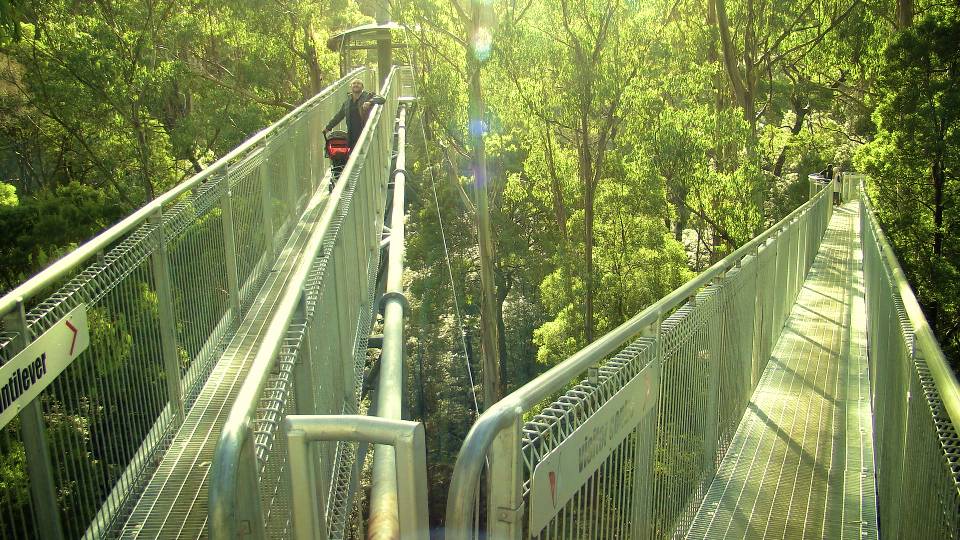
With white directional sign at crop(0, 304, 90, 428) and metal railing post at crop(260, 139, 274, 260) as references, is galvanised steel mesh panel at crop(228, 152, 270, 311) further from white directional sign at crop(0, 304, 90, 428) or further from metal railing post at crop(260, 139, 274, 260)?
white directional sign at crop(0, 304, 90, 428)

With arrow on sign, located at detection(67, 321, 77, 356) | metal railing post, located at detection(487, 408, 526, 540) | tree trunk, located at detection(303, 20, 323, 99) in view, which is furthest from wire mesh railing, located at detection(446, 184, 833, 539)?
tree trunk, located at detection(303, 20, 323, 99)

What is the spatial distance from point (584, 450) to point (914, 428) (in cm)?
164

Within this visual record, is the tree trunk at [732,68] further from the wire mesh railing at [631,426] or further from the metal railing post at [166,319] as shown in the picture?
the metal railing post at [166,319]

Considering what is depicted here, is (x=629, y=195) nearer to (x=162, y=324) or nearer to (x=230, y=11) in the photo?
(x=230, y=11)

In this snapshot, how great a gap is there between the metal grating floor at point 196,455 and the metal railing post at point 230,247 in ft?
0.63

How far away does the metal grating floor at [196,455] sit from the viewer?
14.2 ft

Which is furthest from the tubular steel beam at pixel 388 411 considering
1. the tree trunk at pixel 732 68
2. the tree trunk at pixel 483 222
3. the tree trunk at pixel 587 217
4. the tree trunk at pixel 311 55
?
the tree trunk at pixel 311 55

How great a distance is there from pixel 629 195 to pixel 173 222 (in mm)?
24492

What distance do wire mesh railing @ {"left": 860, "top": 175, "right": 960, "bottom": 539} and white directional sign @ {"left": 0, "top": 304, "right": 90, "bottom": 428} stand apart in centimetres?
329

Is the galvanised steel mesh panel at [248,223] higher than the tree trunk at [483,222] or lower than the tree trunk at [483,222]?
higher

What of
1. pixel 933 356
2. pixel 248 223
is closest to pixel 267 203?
pixel 248 223

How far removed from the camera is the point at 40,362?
4.00 meters

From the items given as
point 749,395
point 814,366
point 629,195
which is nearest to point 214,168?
point 749,395

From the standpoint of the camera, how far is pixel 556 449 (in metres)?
3.00
